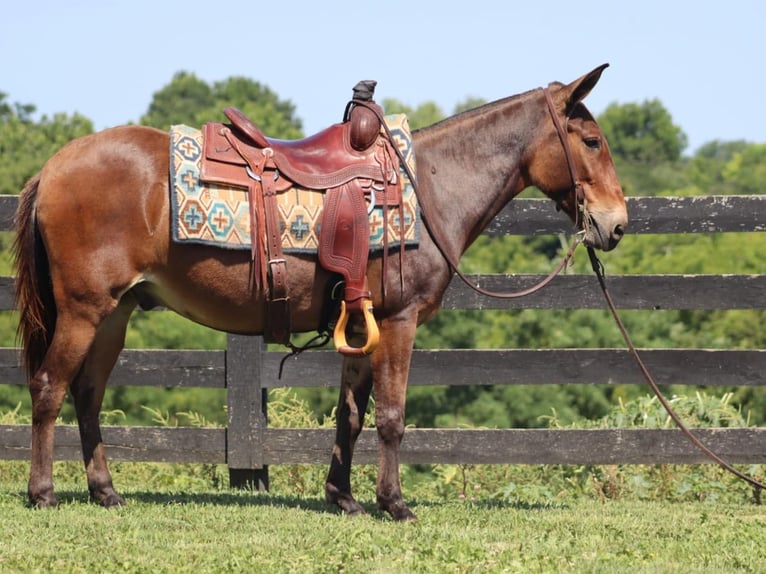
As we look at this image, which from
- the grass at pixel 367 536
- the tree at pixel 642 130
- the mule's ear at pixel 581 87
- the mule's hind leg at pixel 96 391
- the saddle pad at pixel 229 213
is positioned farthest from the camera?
the tree at pixel 642 130

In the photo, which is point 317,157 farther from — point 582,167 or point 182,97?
point 182,97

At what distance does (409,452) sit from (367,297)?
181cm

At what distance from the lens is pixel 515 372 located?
739cm

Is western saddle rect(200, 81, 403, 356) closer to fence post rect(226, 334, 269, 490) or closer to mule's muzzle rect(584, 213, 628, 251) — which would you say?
mule's muzzle rect(584, 213, 628, 251)

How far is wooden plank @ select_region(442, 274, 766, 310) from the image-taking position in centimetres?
727

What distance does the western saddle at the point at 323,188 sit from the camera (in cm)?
591

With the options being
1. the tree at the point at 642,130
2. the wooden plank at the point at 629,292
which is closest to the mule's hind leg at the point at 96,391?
the wooden plank at the point at 629,292

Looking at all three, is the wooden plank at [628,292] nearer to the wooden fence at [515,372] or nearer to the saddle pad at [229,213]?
the wooden fence at [515,372]

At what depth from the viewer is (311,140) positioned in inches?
242

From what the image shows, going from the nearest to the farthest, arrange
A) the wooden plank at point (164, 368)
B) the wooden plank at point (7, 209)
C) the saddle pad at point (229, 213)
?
the saddle pad at point (229, 213) < the wooden plank at point (7, 209) < the wooden plank at point (164, 368)

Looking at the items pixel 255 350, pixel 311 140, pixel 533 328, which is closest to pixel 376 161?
pixel 311 140

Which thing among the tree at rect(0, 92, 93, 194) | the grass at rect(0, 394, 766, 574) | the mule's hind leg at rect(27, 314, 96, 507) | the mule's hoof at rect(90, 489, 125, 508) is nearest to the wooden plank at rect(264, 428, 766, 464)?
the grass at rect(0, 394, 766, 574)

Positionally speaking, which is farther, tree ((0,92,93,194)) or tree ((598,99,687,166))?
tree ((598,99,687,166))

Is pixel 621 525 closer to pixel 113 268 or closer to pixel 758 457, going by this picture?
pixel 758 457
